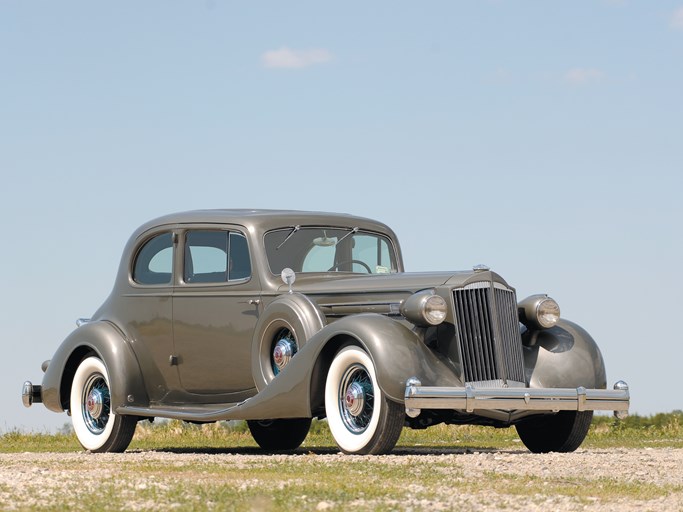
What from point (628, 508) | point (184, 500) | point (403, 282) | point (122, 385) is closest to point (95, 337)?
point (122, 385)

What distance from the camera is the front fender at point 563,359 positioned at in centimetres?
1125

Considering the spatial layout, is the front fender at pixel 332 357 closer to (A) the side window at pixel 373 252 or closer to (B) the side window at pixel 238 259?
(B) the side window at pixel 238 259

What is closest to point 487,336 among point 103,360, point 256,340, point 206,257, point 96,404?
point 256,340

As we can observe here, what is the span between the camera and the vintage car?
10383 mm

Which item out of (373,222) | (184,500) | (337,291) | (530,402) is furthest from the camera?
(373,222)

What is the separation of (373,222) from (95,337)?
3249 millimetres

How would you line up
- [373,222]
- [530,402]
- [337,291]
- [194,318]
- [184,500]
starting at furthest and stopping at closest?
[373,222]
[194,318]
[337,291]
[530,402]
[184,500]

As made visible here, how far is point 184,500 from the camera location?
7.00 metres

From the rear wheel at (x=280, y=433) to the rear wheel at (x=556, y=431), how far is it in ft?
8.62

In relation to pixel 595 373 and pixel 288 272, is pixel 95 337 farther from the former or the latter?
pixel 595 373

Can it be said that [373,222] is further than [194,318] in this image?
Yes

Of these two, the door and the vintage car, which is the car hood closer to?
the vintage car

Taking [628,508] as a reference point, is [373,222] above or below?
above

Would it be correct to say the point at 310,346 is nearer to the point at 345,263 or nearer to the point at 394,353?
the point at 394,353
